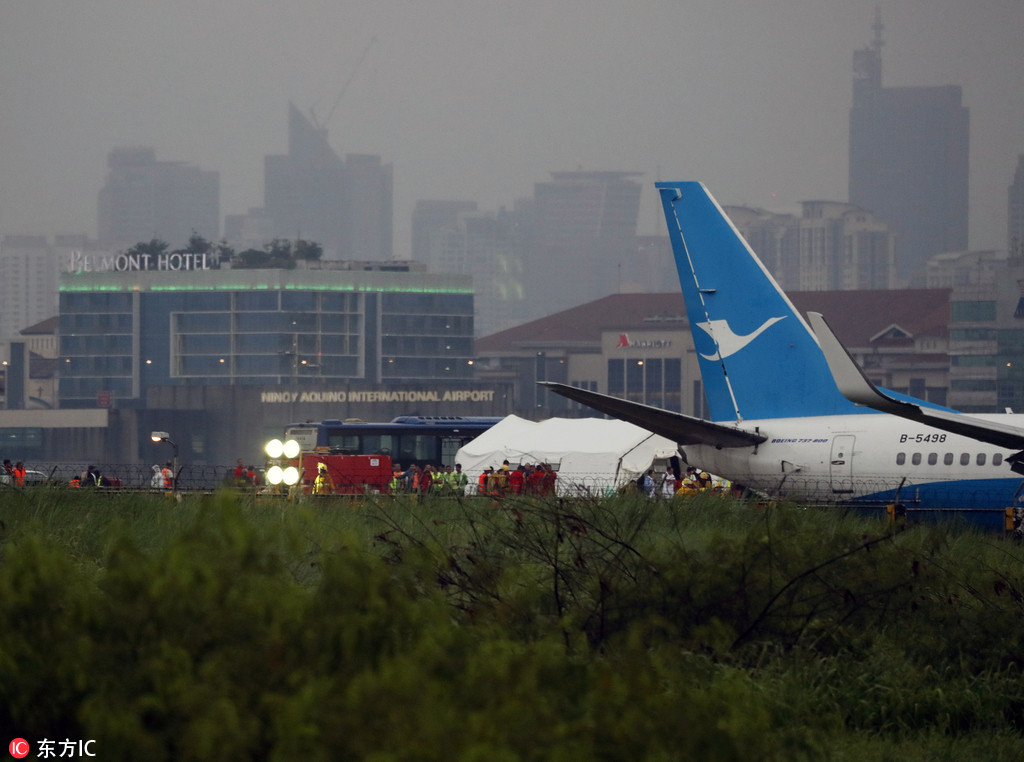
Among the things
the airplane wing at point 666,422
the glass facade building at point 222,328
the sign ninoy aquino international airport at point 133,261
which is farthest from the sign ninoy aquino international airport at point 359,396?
the airplane wing at point 666,422

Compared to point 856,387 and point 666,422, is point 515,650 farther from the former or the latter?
point 666,422

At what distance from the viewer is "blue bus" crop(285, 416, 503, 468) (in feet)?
184

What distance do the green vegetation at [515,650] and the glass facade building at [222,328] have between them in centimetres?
13138

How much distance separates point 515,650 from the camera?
343 inches

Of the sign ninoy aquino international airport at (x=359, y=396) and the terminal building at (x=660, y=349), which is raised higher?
the terminal building at (x=660, y=349)

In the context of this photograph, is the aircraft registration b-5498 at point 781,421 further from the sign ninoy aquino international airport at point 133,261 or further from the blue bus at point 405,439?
the sign ninoy aquino international airport at point 133,261

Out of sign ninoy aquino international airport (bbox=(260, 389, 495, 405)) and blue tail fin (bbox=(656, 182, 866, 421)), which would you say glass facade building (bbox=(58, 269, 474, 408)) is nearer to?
sign ninoy aquino international airport (bbox=(260, 389, 495, 405))

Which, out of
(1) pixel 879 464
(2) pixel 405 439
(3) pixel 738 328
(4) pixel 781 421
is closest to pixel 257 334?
(2) pixel 405 439

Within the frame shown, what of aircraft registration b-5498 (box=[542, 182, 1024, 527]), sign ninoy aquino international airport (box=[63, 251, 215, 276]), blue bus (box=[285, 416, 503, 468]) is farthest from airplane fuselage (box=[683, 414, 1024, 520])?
sign ninoy aquino international airport (box=[63, 251, 215, 276])

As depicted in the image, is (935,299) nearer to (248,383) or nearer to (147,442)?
(248,383)

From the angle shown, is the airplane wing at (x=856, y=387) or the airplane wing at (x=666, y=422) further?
the airplane wing at (x=666, y=422)

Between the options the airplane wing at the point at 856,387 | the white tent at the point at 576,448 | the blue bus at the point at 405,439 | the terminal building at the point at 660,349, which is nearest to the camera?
the airplane wing at the point at 856,387

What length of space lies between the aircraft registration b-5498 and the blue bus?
100 ft

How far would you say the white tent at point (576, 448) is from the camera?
43062 millimetres
